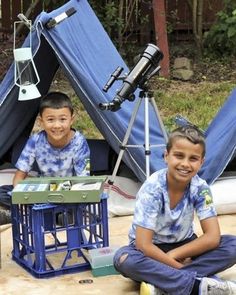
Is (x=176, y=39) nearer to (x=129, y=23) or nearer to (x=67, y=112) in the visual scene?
(x=129, y=23)

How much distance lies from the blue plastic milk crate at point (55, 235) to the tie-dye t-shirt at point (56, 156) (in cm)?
56

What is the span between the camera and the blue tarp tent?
429 centimetres

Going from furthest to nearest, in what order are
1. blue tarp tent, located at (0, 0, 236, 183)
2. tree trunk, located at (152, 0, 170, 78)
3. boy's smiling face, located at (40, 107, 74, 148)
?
tree trunk, located at (152, 0, 170, 78) < blue tarp tent, located at (0, 0, 236, 183) < boy's smiling face, located at (40, 107, 74, 148)

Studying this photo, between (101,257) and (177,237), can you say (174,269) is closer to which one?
(177,237)

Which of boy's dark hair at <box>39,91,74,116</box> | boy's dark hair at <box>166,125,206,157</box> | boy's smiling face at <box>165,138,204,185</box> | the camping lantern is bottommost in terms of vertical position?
boy's smiling face at <box>165,138,204,185</box>

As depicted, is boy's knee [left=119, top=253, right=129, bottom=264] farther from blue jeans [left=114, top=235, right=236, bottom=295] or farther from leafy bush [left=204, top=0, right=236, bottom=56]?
leafy bush [left=204, top=0, right=236, bottom=56]

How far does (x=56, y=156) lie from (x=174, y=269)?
1.35m

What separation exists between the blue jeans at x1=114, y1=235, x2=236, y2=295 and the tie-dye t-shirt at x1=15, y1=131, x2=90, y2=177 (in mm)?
1077

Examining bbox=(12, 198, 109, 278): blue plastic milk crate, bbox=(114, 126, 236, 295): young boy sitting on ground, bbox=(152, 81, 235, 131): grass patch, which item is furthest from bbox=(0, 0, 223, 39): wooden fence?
bbox=(114, 126, 236, 295): young boy sitting on ground

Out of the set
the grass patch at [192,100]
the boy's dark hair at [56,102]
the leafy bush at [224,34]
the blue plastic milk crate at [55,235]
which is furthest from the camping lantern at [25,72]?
the leafy bush at [224,34]

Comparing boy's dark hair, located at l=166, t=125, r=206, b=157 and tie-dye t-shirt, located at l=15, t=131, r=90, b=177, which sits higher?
boy's dark hair, located at l=166, t=125, r=206, b=157

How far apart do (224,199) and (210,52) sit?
5718mm

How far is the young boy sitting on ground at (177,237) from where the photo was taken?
9.82 feet

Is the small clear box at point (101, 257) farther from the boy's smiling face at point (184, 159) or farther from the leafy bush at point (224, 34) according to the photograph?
the leafy bush at point (224, 34)
